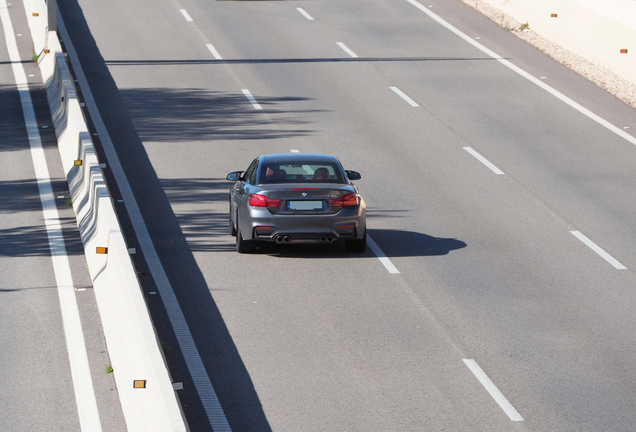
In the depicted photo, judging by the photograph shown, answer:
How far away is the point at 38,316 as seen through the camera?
11.0 m

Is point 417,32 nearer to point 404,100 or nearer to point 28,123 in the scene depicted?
point 404,100

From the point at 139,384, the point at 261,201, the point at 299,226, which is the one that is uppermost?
the point at 139,384

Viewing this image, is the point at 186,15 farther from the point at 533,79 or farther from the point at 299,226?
the point at 299,226

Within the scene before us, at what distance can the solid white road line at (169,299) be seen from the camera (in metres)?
8.74

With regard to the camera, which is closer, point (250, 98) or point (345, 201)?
point (345, 201)

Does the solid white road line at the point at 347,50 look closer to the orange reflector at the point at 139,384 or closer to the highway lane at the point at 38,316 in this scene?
the highway lane at the point at 38,316

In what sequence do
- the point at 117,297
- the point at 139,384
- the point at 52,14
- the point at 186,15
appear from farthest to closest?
1. the point at 186,15
2. the point at 52,14
3. the point at 117,297
4. the point at 139,384

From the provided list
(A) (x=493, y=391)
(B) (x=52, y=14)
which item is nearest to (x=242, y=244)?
(A) (x=493, y=391)

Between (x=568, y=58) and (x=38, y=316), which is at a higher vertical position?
(x=38, y=316)

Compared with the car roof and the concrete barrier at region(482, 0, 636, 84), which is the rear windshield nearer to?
the car roof

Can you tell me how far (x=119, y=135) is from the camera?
20.4 metres

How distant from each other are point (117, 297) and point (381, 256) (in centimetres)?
463

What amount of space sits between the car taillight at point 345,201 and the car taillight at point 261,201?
758 millimetres

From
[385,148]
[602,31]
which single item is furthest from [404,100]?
[602,31]
